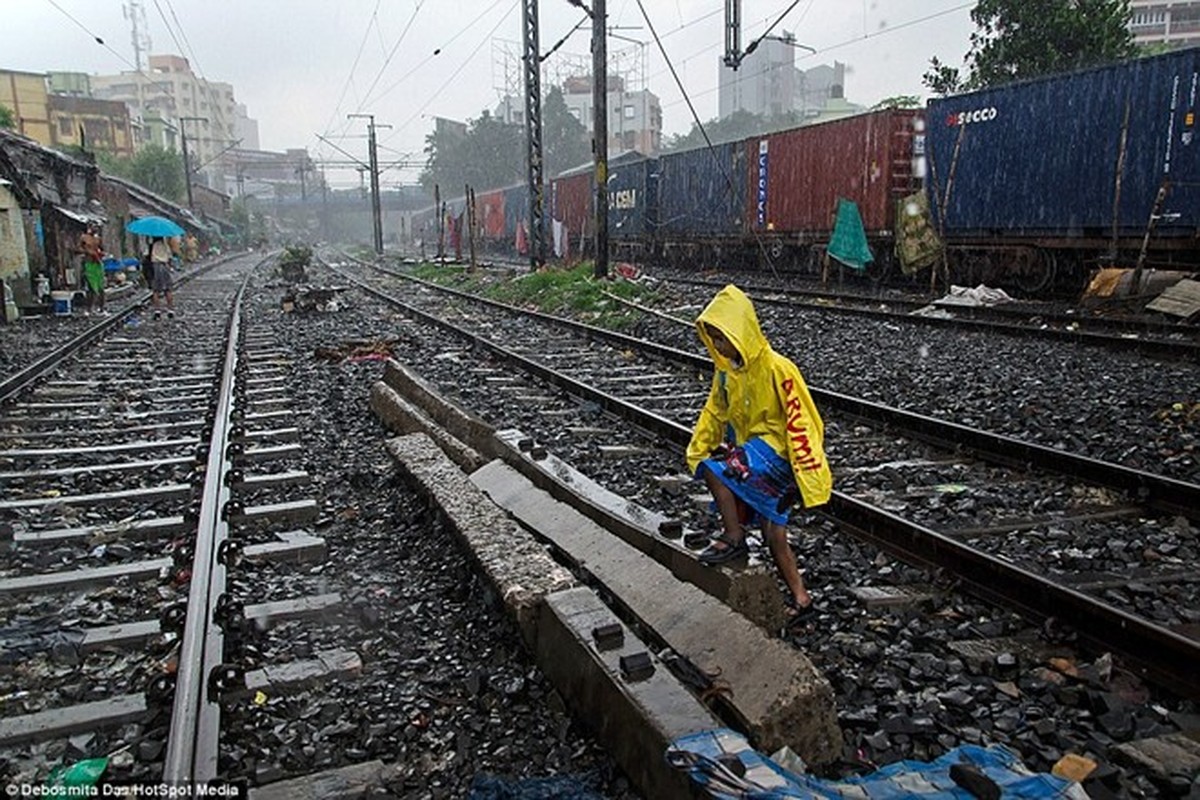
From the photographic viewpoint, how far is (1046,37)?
20984mm

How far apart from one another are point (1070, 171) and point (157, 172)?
61261 millimetres

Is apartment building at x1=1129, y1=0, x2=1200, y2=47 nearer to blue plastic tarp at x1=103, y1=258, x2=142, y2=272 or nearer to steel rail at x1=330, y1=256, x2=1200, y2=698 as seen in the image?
blue plastic tarp at x1=103, y1=258, x2=142, y2=272

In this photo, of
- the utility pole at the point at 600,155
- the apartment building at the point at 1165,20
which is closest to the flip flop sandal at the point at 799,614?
the utility pole at the point at 600,155

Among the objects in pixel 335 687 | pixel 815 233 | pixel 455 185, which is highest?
pixel 455 185

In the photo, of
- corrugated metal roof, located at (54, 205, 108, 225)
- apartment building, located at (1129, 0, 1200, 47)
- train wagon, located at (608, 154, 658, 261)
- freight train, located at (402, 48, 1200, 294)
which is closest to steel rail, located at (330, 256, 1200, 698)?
freight train, located at (402, 48, 1200, 294)

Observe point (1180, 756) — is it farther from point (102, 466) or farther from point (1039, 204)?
point (1039, 204)

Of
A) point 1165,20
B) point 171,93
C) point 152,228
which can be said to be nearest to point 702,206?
point 152,228

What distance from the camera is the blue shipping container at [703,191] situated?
74.0ft

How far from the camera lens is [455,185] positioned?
265ft

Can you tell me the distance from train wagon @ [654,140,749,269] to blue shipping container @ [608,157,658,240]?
59cm

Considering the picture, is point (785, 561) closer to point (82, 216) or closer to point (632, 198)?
point (82, 216)

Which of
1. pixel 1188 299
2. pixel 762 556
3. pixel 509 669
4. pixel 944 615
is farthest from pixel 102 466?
pixel 1188 299

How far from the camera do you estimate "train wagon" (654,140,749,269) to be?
2266 cm

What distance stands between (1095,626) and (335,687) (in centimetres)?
287
